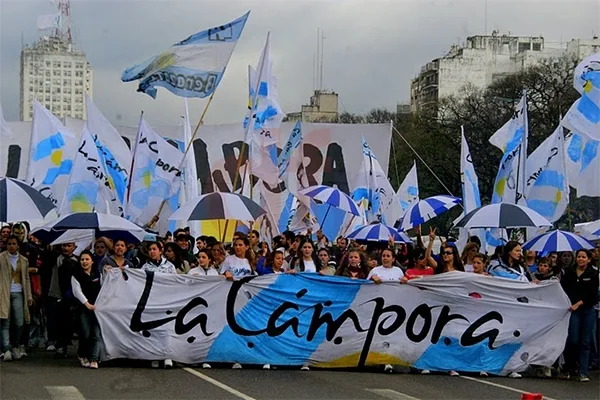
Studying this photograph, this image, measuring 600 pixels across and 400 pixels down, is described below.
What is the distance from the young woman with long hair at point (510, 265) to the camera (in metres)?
13.3

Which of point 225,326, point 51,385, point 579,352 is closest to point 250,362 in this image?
point 225,326

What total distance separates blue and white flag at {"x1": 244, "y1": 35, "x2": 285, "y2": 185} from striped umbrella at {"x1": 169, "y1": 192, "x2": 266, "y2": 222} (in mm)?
4756

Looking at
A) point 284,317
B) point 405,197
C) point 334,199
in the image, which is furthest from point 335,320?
point 405,197

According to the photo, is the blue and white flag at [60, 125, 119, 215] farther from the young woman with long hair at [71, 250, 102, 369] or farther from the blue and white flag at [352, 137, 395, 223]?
the blue and white flag at [352, 137, 395, 223]

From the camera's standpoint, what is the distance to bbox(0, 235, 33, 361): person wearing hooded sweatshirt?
13.1 metres

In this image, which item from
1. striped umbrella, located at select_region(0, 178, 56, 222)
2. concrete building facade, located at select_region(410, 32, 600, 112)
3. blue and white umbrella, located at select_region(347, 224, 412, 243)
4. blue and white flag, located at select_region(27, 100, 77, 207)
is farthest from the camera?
concrete building facade, located at select_region(410, 32, 600, 112)

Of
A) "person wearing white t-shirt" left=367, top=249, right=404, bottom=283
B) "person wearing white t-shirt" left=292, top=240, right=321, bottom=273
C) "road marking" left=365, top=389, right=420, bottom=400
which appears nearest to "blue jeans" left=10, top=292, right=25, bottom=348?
"person wearing white t-shirt" left=292, top=240, right=321, bottom=273

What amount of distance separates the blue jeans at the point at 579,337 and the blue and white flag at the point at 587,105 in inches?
137

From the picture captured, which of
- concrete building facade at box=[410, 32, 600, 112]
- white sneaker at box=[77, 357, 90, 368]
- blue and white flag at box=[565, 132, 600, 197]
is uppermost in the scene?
concrete building facade at box=[410, 32, 600, 112]

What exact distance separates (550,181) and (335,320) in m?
6.80

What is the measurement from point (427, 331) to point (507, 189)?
6689 millimetres

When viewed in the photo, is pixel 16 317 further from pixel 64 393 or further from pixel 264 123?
pixel 264 123

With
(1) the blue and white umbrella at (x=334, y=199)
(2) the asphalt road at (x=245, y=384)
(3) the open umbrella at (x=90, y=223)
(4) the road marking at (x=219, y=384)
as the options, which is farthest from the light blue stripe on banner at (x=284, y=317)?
(1) the blue and white umbrella at (x=334, y=199)

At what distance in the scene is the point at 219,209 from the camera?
14.4 meters
